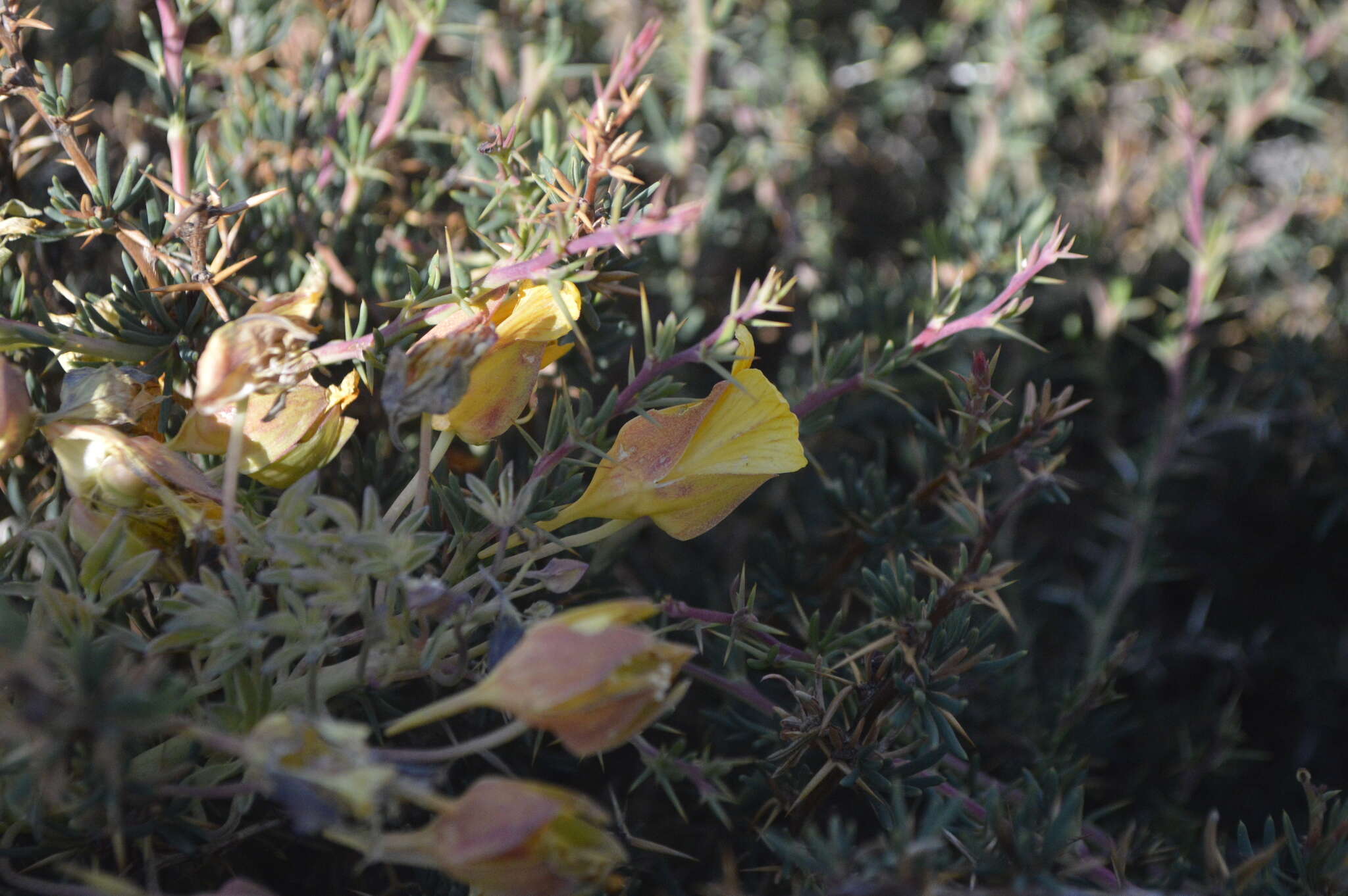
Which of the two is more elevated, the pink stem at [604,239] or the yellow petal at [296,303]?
the pink stem at [604,239]

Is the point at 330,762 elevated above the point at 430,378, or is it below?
below

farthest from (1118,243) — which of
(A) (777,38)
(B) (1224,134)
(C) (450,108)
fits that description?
(C) (450,108)

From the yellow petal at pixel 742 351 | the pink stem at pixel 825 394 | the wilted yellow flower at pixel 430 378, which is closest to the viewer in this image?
the wilted yellow flower at pixel 430 378

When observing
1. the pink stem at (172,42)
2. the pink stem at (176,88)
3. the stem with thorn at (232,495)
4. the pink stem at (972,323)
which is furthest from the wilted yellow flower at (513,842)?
the pink stem at (172,42)

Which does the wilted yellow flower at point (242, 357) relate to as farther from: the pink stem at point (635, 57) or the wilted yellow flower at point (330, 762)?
the pink stem at point (635, 57)

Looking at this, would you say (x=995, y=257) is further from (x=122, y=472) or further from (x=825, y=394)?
(x=122, y=472)

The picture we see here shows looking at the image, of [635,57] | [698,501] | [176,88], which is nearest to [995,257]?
[635,57]

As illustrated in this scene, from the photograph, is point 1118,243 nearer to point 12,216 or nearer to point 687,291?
point 687,291
